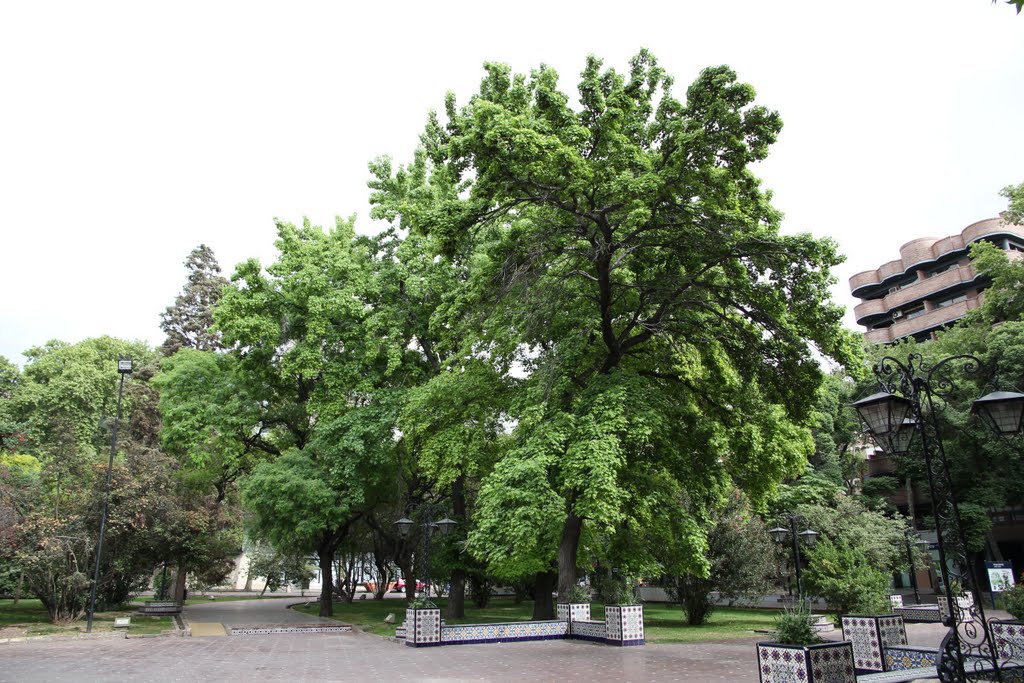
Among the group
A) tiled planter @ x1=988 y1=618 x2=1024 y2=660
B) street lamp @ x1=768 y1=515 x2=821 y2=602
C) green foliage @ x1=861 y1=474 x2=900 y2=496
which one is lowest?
tiled planter @ x1=988 y1=618 x2=1024 y2=660

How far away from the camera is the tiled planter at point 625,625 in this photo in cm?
1622

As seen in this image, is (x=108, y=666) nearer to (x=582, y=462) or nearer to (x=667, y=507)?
(x=582, y=462)

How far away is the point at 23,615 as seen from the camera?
24.0m

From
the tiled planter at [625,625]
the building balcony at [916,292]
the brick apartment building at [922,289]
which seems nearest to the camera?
the tiled planter at [625,625]

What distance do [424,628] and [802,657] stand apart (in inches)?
460

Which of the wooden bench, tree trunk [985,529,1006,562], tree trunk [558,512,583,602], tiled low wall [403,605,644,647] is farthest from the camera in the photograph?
tree trunk [985,529,1006,562]

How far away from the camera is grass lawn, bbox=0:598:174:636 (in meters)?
19.4

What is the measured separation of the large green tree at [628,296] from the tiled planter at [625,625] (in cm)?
199

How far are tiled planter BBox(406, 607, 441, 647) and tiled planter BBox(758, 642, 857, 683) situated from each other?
10.9 metres

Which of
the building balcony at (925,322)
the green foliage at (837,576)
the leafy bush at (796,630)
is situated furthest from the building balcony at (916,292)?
the leafy bush at (796,630)

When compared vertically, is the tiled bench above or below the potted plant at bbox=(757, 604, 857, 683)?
below

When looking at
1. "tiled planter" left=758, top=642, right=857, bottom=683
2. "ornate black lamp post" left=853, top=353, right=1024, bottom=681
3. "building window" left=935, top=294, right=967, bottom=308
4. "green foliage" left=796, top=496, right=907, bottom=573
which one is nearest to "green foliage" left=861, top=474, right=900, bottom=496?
"green foliage" left=796, top=496, right=907, bottom=573

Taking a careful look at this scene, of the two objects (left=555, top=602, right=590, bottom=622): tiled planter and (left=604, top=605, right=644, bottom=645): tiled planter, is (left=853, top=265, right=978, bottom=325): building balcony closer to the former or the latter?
(left=555, top=602, right=590, bottom=622): tiled planter

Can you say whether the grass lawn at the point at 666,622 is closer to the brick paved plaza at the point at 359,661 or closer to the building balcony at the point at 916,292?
the brick paved plaza at the point at 359,661
